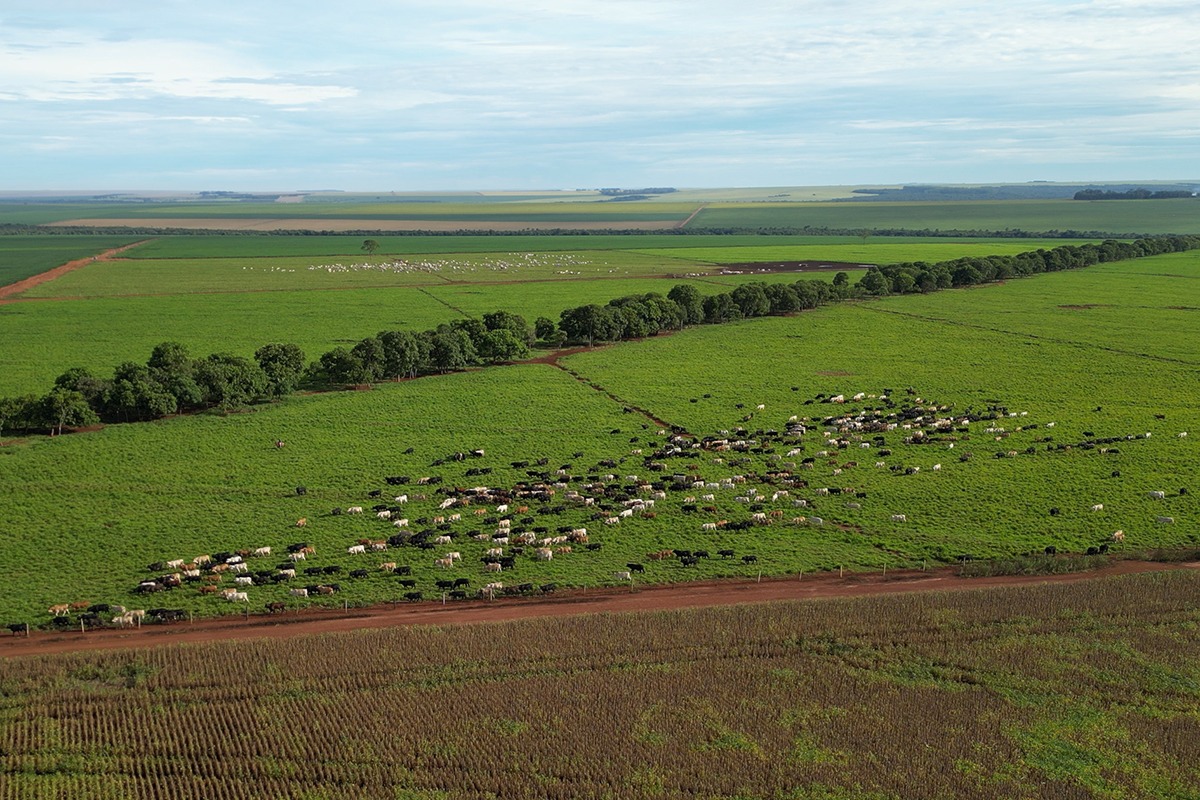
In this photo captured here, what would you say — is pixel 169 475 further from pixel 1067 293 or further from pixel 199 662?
pixel 1067 293

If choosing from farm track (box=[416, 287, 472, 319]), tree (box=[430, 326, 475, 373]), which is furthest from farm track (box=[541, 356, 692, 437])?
farm track (box=[416, 287, 472, 319])

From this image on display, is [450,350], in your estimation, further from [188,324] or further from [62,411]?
[188,324]

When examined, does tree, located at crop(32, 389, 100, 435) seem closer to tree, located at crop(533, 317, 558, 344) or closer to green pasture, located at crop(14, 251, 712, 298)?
tree, located at crop(533, 317, 558, 344)

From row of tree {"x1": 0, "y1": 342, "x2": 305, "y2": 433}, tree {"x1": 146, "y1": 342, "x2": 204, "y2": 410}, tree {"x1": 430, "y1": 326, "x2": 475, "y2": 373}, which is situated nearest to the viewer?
row of tree {"x1": 0, "y1": 342, "x2": 305, "y2": 433}

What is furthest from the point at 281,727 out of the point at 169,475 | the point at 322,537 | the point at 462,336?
the point at 462,336

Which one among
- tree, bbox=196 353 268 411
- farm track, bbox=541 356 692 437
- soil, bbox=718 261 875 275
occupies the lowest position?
farm track, bbox=541 356 692 437

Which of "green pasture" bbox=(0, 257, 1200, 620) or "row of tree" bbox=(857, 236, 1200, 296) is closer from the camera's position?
"green pasture" bbox=(0, 257, 1200, 620)
